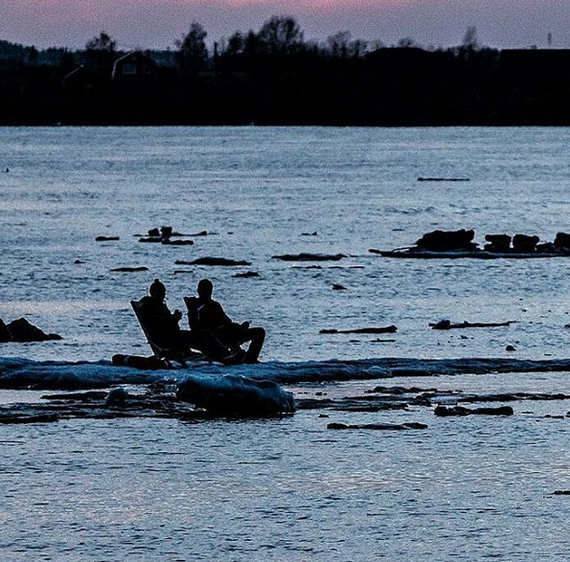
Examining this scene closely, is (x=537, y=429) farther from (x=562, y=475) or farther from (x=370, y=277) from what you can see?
(x=370, y=277)

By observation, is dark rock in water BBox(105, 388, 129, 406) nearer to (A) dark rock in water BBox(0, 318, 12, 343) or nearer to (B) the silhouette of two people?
(B) the silhouette of two people

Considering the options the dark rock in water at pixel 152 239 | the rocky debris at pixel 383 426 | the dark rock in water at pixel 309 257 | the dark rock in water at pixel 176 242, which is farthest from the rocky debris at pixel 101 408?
the dark rock in water at pixel 152 239

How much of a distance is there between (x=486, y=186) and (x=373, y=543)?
8669 cm

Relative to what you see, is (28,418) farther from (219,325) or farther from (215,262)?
(215,262)

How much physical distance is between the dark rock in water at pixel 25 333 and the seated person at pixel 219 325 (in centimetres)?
494

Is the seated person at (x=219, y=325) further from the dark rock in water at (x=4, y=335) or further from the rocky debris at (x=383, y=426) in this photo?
the dark rock in water at (x=4, y=335)

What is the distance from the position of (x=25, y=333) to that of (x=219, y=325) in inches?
212

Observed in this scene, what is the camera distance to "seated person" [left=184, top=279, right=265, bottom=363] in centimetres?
2091

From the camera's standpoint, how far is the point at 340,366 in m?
21.2

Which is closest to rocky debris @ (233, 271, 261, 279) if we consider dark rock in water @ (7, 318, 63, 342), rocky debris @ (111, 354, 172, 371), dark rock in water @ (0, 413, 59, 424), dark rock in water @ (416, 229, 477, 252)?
dark rock in water @ (416, 229, 477, 252)

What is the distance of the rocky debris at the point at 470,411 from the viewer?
18.1 meters

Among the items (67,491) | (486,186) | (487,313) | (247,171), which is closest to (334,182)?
(486,186)

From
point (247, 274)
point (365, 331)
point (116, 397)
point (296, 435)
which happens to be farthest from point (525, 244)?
point (296, 435)

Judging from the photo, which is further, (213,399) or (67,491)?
(213,399)
